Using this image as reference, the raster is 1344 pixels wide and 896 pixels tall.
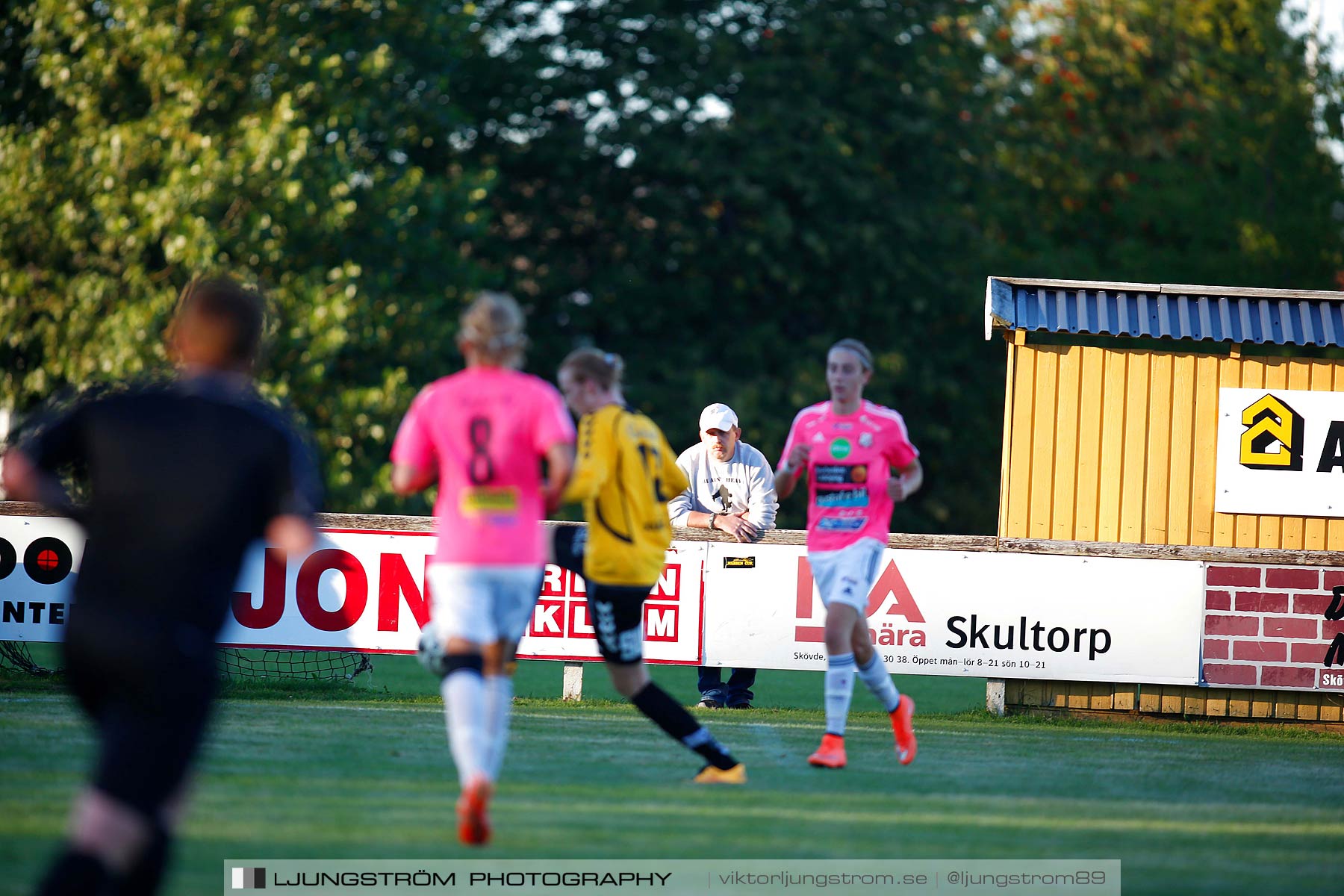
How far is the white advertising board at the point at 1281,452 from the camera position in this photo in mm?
11508

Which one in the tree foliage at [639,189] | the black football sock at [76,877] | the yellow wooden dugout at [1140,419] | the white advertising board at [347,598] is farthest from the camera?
the tree foliage at [639,189]

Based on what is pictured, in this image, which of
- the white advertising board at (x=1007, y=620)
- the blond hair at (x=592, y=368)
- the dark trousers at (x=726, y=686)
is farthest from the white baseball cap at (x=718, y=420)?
the blond hair at (x=592, y=368)

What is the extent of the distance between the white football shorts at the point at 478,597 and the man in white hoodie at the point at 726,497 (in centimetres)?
563

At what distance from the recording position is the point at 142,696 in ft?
13.0

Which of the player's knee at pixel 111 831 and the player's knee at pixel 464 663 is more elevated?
the player's knee at pixel 464 663

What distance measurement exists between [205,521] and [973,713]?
840cm

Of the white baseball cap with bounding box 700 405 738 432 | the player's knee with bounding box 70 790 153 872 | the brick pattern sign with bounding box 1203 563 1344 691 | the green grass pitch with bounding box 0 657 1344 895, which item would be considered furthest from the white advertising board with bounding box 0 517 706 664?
the player's knee with bounding box 70 790 153 872

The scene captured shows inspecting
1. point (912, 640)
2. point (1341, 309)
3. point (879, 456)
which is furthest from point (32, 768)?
point (1341, 309)

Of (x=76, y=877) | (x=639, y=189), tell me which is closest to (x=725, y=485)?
→ (x=76, y=877)

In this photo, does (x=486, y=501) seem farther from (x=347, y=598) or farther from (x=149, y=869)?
(x=347, y=598)

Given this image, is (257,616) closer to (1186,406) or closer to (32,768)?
(32,768)

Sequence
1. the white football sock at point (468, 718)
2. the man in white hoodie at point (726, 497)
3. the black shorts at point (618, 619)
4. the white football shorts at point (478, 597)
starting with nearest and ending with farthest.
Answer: the white football sock at point (468, 718)
the white football shorts at point (478, 597)
the black shorts at point (618, 619)
the man in white hoodie at point (726, 497)

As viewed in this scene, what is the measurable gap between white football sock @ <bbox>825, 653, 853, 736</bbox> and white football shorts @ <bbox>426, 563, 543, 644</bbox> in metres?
2.74

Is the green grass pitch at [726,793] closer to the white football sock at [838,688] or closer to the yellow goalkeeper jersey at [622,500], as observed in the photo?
the white football sock at [838,688]
